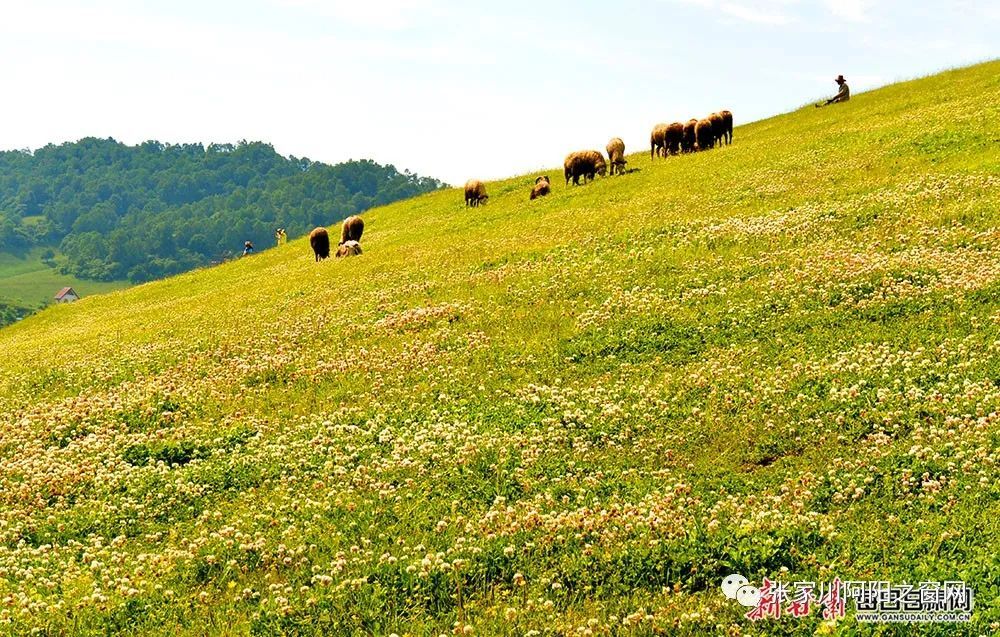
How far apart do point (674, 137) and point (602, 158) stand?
5.69m

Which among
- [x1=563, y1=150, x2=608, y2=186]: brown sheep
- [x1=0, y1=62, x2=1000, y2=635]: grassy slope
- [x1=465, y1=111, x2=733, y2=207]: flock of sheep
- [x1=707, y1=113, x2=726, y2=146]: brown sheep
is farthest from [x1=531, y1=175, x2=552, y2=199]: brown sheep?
[x1=0, y1=62, x2=1000, y2=635]: grassy slope

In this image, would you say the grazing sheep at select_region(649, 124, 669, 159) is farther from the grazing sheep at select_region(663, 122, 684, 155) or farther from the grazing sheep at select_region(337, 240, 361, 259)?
the grazing sheep at select_region(337, 240, 361, 259)

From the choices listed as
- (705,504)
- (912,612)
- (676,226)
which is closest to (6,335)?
(676,226)

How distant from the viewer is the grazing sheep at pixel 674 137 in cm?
5506

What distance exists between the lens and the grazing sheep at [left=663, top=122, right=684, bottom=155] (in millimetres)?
55062

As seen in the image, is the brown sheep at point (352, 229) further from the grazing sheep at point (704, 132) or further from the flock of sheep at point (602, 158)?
the grazing sheep at point (704, 132)

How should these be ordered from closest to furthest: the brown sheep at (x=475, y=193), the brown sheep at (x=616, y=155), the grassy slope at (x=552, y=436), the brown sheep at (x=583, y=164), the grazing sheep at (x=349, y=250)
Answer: the grassy slope at (x=552, y=436) → the grazing sheep at (x=349, y=250) → the brown sheep at (x=616, y=155) → the brown sheep at (x=583, y=164) → the brown sheep at (x=475, y=193)

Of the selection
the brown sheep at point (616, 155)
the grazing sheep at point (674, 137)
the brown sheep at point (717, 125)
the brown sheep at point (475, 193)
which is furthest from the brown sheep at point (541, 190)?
the brown sheep at point (717, 125)

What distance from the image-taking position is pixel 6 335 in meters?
49.0

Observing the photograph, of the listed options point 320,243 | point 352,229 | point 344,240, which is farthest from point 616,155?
point 320,243

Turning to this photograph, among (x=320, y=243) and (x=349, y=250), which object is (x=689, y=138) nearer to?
(x=349, y=250)

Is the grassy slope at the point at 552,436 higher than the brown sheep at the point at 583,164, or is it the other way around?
the brown sheep at the point at 583,164

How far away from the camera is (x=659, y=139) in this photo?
184 ft

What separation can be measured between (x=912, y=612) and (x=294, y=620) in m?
7.11
